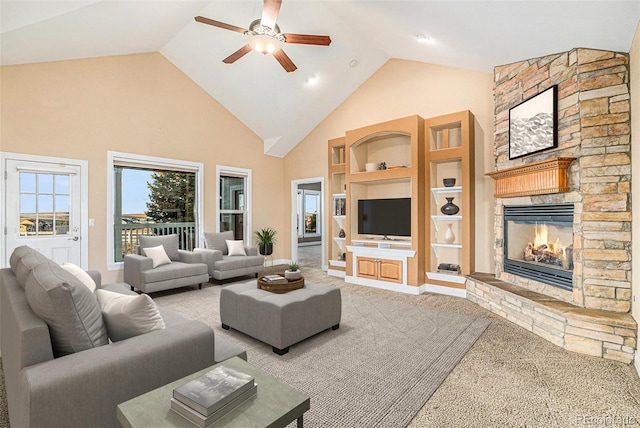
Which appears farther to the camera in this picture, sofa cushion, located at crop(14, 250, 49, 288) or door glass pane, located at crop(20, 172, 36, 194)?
door glass pane, located at crop(20, 172, 36, 194)

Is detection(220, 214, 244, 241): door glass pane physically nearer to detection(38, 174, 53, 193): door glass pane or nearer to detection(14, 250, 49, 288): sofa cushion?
detection(38, 174, 53, 193): door glass pane

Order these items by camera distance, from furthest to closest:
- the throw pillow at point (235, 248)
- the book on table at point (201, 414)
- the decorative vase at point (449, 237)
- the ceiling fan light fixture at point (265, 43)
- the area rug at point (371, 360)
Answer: the throw pillow at point (235, 248) < the decorative vase at point (449, 237) < the ceiling fan light fixture at point (265, 43) < the area rug at point (371, 360) < the book on table at point (201, 414)

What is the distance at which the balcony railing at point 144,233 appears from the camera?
5211mm

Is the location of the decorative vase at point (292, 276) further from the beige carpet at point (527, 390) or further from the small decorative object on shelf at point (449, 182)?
the small decorative object on shelf at point (449, 182)

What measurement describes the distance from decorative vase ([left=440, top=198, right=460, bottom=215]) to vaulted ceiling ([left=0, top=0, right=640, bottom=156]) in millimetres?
1990

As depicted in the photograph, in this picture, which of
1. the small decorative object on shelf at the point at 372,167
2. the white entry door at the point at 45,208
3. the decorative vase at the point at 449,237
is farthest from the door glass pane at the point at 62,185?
the decorative vase at the point at 449,237

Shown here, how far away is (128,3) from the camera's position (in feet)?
11.9

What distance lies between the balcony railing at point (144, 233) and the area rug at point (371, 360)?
2068 mm

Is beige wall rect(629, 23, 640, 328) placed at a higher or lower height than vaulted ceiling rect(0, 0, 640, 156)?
lower

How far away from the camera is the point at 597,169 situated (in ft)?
9.50

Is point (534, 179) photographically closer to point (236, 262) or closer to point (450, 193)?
point (450, 193)

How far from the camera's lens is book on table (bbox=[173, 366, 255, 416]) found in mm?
1140

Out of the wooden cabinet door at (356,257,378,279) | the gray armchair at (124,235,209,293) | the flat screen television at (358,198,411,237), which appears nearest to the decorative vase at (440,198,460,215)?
the flat screen television at (358,198,411,237)

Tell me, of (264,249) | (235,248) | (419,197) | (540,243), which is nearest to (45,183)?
(235,248)
